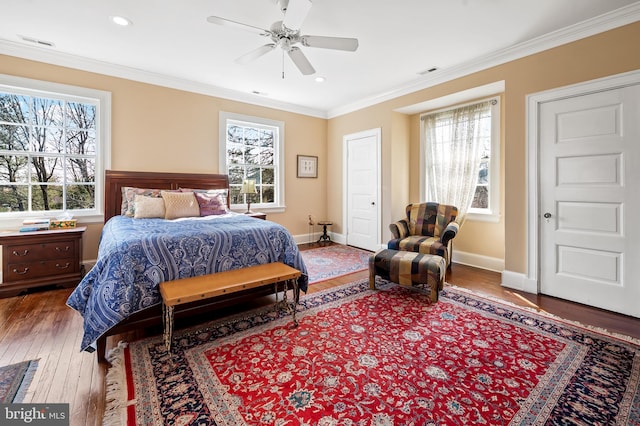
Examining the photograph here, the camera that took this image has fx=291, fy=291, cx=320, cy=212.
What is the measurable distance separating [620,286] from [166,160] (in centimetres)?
546

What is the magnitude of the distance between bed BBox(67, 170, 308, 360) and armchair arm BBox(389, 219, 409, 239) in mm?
1668

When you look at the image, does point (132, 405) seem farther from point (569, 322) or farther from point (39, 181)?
point (39, 181)

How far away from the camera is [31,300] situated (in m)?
2.93

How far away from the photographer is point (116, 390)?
5.34ft

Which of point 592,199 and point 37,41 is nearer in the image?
point 592,199

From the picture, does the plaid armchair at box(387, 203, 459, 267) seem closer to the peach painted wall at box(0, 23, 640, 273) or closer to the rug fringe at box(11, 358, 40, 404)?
the peach painted wall at box(0, 23, 640, 273)

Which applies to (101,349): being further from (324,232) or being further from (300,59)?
(324,232)

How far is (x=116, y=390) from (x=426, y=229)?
12.1 ft

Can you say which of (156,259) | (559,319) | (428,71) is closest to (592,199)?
(559,319)

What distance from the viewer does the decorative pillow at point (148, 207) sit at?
3.46 metres

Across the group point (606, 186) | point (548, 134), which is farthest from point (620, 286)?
point (548, 134)

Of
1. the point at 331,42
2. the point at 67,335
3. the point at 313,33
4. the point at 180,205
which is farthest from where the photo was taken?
the point at 180,205

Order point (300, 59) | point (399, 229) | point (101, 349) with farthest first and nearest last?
point (399, 229) < point (300, 59) < point (101, 349)

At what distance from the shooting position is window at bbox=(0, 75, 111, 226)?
11.2 feet
